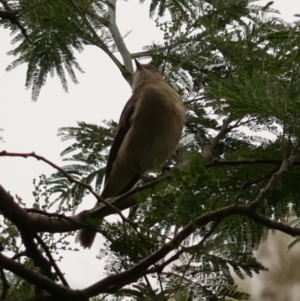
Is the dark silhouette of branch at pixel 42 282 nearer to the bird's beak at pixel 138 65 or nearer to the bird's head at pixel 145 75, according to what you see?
the bird's head at pixel 145 75

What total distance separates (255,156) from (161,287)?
93 centimetres

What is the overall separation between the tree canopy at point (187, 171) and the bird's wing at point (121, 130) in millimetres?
48

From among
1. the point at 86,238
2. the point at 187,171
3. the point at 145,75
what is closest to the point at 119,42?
the point at 145,75

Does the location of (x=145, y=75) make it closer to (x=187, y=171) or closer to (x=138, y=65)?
(x=138, y=65)

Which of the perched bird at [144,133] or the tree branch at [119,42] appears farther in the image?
the tree branch at [119,42]

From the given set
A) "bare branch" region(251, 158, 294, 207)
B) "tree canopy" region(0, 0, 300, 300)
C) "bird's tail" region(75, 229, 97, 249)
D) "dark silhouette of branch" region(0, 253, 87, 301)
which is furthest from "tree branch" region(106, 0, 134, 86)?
"dark silhouette of branch" region(0, 253, 87, 301)

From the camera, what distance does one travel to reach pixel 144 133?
170 inches

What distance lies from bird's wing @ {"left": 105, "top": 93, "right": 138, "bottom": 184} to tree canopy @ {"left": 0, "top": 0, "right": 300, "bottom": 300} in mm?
48

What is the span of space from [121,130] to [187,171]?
6.35ft

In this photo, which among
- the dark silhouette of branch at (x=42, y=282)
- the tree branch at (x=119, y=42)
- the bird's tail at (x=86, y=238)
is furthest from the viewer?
the tree branch at (x=119, y=42)

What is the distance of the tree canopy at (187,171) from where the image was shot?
2.10 metres

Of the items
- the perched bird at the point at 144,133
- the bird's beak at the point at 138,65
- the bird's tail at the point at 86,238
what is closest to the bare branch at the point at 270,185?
the bird's tail at the point at 86,238

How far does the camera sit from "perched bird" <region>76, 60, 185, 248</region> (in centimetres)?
411

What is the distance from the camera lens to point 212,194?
238cm
